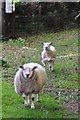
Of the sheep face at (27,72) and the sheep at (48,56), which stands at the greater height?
the sheep face at (27,72)

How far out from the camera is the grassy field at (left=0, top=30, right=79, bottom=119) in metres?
A: 8.20

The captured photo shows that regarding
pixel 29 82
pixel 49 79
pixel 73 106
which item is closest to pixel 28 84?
pixel 29 82

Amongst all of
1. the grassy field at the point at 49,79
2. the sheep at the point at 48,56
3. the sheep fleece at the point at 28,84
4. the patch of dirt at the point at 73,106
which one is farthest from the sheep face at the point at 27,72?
the sheep at the point at 48,56

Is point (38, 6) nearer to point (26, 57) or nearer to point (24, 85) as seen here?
point (26, 57)

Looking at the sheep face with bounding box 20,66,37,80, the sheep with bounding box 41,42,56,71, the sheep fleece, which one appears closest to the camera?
the sheep face with bounding box 20,66,37,80

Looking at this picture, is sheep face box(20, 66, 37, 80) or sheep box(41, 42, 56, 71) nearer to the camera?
sheep face box(20, 66, 37, 80)

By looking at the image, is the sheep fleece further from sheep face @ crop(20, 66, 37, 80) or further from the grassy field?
the grassy field

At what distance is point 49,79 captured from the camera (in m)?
12.2

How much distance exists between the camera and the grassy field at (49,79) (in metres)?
8.20

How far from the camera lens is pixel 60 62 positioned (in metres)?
15.5

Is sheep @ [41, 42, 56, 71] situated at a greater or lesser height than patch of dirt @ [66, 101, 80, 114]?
greater

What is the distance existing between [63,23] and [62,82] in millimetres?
15759

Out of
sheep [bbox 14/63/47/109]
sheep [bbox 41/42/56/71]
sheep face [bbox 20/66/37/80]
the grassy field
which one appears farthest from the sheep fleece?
sheep [bbox 41/42/56/71]

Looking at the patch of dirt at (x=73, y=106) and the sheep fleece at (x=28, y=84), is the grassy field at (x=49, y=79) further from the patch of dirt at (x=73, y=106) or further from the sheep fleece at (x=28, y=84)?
the sheep fleece at (x=28, y=84)
